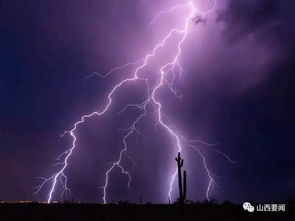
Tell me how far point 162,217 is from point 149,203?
19.0 ft

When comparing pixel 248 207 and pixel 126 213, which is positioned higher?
pixel 248 207

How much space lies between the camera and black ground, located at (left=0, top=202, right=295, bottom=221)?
78.2ft

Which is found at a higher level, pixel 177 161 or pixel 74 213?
pixel 177 161

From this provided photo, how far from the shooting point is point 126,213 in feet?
84.9

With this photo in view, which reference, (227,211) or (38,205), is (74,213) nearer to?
(38,205)

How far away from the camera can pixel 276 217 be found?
27.7m

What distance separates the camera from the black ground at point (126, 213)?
2384cm

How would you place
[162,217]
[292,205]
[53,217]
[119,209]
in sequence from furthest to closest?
[292,205] < [119,209] < [162,217] < [53,217]

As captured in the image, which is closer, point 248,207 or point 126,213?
point 126,213

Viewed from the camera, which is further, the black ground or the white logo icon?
the white logo icon

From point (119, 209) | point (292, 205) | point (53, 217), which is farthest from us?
point (292, 205)

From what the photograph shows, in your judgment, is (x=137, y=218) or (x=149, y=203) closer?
(x=137, y=218)

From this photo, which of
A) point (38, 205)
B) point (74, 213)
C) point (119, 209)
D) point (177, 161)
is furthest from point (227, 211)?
point (38, 205)

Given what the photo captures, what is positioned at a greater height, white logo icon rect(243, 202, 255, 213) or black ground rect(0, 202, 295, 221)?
white logo icon rect(243, 202, 255, 213)
